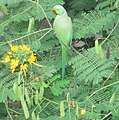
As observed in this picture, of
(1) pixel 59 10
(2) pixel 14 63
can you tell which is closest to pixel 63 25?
(1) pixel 59 10

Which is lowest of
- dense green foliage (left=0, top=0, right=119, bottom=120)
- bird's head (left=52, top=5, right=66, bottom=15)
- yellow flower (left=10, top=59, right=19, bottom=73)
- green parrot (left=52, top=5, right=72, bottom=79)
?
dense green foliage (left=0, top=0, right=119, bottom=120)

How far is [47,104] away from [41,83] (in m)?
0.09

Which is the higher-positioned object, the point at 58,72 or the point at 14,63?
the point at 14,63

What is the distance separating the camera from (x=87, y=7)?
2.14 meters

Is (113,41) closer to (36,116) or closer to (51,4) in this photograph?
(51,4)

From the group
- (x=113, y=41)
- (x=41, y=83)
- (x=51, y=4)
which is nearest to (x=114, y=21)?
(x=113, y=41)

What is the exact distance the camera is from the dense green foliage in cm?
157

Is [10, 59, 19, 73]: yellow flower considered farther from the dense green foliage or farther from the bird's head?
the bird's head

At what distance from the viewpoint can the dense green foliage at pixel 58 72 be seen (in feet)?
5.16

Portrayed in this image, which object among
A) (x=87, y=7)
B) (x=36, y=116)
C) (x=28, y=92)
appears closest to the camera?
(x=28, y=92)

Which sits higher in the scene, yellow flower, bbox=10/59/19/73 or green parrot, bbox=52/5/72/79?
green parrot, bbox=52/5/72/79

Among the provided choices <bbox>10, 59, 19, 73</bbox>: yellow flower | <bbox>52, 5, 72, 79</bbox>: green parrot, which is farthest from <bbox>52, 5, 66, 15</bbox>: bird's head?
<bbox>10, 59, 19, 73</bbox>: yellow flower

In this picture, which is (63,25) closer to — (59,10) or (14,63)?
(59,10)

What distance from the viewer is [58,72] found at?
5.88 ft
